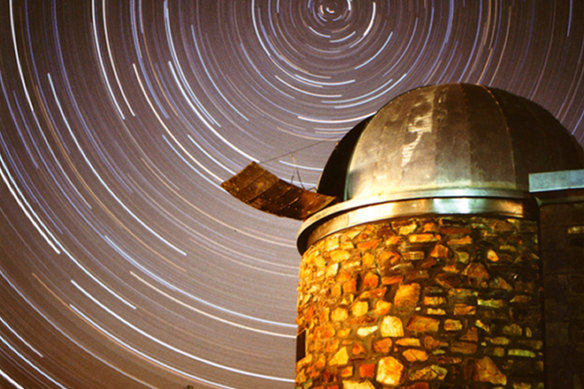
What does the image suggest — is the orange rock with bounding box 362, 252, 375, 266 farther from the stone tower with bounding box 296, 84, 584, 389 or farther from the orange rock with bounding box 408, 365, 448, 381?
the orange rock with bounding box 408, 365, 448, 381

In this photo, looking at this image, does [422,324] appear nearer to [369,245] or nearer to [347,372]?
[347,372]

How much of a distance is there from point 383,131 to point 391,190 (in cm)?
98

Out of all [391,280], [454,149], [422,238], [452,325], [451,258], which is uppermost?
[454,149]

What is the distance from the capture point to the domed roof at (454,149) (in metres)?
7.23

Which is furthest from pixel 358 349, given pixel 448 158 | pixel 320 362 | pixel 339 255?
pixel 448 158

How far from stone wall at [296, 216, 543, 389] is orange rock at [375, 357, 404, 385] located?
1 centimetres

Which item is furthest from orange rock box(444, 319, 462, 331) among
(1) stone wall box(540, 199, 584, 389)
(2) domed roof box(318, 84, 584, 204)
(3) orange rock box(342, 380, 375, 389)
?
(2) domed roof box(318, 84, 584, 204)

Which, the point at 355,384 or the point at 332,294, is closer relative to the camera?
the point at 355,384

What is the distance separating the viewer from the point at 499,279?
6742mm

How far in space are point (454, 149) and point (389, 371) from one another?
2.72 m

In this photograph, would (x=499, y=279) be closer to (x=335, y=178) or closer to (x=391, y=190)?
(x=391, y=190)

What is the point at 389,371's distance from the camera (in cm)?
665

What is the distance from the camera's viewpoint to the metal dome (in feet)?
23.4

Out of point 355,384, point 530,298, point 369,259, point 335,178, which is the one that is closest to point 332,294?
point 369,259
